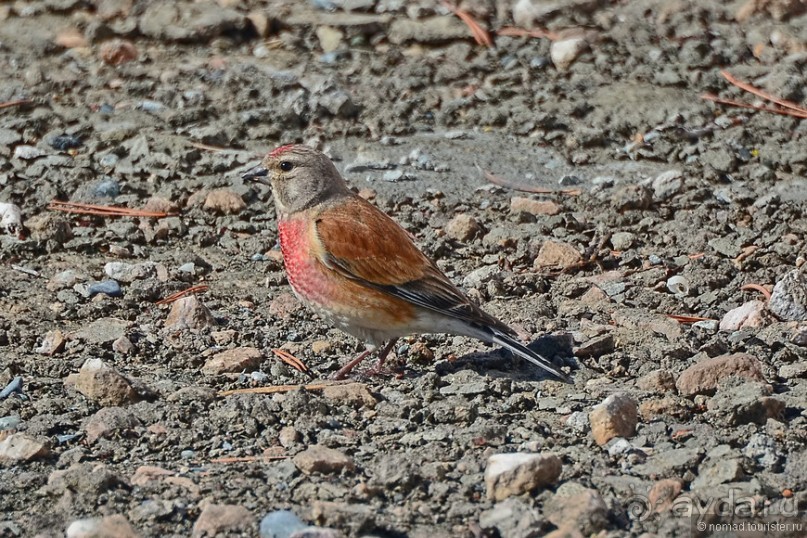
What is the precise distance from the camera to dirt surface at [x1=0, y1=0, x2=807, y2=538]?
4.25 meters

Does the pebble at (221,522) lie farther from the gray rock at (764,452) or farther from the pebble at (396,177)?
the pebble at (396,177)

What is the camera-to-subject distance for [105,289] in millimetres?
6293

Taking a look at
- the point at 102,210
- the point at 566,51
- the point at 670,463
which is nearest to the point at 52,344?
the point at 102,210

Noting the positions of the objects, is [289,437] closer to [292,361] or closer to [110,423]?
[110,423]

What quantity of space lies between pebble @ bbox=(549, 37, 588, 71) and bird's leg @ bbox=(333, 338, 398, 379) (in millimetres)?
3642

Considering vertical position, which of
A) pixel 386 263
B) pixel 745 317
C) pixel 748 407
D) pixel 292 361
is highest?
pixel 386 263

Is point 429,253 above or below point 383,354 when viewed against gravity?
below

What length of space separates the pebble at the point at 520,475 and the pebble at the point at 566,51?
4984mm

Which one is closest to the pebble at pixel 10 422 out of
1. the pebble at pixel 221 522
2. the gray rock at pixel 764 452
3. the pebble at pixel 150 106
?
the pebble at pixel 221 522

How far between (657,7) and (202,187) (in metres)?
3.94

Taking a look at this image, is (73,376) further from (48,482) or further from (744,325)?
(744,325)

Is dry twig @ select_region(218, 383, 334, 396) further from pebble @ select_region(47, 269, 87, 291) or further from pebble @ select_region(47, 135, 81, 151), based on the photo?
pebble @ select_region(47, 135, 81, 151)

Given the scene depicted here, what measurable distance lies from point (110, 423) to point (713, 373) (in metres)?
2.41

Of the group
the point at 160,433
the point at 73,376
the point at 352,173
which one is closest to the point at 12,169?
the point at 352,173
